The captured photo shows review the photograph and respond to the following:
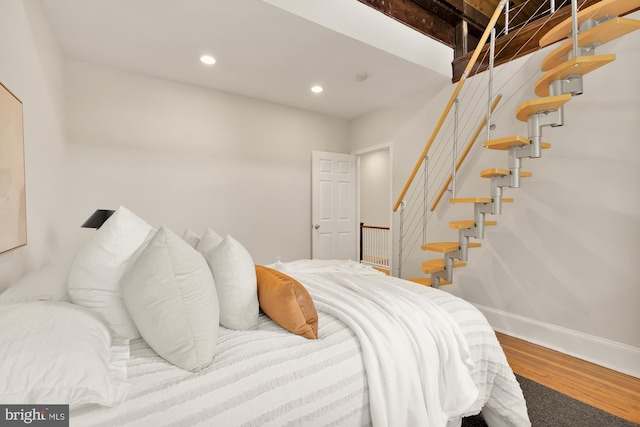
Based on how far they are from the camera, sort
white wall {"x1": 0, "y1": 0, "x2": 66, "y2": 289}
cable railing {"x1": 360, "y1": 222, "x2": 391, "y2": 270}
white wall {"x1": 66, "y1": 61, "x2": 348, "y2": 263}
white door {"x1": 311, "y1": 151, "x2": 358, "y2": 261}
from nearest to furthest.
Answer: white wall {"x1": 0, "y1": 0, "x2": 66, "y2": 289} → white wall {"x1": 66, "y1": 61, "x2": 348, "y2": 263} → white door {"x1": 311, "y1": 151, "x2": 358, "y2": 261} → cable railing {"x1": 360, "y1": 222, "x2": 391, "y2": 270}

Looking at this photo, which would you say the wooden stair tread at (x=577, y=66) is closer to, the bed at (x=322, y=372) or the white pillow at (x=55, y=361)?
the bed at (x=322, y=372)

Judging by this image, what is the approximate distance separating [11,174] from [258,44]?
2.17 m

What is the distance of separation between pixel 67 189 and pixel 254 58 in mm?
2344

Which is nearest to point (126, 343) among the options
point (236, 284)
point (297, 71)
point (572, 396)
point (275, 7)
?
point (236, 284)

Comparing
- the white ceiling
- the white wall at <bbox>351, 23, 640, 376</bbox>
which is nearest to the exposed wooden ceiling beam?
the white ceiling

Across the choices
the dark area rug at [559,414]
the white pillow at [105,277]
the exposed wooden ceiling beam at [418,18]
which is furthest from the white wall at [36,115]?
the dark area rug at [559,414]

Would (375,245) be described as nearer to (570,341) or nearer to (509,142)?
(570,341)

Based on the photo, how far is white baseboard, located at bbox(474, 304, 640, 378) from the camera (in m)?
2.32

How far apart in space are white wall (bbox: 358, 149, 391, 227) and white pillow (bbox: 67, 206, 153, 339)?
6.81 metres

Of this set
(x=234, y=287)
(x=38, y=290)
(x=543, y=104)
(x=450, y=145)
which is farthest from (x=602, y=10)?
(x=38, y=290)

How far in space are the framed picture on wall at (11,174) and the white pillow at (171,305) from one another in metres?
0.95

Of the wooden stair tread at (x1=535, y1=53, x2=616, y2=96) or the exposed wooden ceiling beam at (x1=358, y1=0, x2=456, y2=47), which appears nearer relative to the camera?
the wooden stair tread at (x1=535, y1=53, x2=616, y2=96)

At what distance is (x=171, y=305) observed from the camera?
103cm

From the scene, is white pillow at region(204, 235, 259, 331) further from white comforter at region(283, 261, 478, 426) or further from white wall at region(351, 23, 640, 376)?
white wall at region(351, 23, 640, 376)
